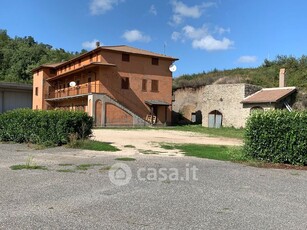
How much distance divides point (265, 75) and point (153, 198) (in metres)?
41.2

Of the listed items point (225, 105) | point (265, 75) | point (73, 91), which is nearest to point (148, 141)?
point (225, 105)

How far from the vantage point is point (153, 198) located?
6746 millimetres

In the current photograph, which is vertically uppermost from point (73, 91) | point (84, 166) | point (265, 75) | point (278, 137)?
point (265, 75)

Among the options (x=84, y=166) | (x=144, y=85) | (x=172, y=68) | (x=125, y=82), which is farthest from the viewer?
(x=172, y=68)

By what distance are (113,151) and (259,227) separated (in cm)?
968

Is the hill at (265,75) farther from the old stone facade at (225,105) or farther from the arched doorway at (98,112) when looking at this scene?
the arched doorway at (98,112)

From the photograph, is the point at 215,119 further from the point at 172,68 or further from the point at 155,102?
the point at 172,68

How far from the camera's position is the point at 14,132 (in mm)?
17391

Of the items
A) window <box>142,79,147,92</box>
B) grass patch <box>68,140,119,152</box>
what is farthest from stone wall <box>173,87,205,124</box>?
grass patch <box>68,140,119,152</box>

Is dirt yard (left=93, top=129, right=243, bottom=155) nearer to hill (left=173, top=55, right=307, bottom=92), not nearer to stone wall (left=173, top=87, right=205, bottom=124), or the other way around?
hill (left=173, top=55, right=307, bottom=92)

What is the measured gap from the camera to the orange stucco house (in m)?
37.2

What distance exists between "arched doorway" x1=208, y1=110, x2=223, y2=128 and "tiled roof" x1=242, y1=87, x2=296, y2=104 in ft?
13.3

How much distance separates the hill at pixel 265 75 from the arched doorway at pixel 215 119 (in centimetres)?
812

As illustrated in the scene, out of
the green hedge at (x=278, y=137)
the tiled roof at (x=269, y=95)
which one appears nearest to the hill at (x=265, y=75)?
the tiled roof at (x=269, y=95)
